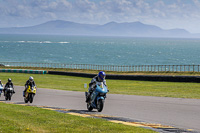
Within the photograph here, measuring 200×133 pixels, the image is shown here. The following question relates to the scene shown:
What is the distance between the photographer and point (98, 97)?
15766 millimetres

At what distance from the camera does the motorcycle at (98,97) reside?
1555cm

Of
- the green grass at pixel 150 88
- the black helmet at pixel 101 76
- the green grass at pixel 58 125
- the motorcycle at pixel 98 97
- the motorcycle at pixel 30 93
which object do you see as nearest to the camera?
the green grass at pixel 58 125

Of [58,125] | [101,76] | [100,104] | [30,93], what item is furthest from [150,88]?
[58,125]

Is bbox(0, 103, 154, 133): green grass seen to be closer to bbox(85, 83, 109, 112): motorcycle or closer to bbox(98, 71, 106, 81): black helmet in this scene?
bbox(85, 83, 109, 112): motorcycle

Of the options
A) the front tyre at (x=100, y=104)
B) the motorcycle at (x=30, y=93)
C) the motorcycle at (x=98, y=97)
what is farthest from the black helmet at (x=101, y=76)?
the motorcycle at (x=30, y=93)

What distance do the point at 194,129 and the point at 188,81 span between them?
29.1 meters

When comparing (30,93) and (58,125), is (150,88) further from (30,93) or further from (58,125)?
(58,125)

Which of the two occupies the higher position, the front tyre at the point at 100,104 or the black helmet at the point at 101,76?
the black helmet at the point at 101,76

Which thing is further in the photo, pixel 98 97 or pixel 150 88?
pixel 150 88

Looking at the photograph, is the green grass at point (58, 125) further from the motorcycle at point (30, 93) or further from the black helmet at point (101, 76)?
the motorcycle at point (30, 93)

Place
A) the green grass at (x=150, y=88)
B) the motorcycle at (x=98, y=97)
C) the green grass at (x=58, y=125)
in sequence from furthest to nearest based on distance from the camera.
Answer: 1. the green grass at (x=150, y=88)
2. the motorcycle at (x=98, y=97)
3. the green grass at (x=58, y=125)

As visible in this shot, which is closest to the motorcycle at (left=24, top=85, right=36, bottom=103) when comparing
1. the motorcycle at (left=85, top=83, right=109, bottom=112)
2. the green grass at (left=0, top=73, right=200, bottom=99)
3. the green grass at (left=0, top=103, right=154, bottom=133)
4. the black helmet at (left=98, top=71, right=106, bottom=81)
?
the motorcycle at (left=85, top=83, right=109, bottom=112)

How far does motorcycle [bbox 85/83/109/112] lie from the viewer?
1555 cm

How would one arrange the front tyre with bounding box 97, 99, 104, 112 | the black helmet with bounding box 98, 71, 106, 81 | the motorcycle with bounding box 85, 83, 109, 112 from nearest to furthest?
the black helmet with bounding box 98, 71, 106, 81
the motorcycle with bounding box 85, 83, 109, 112
the front tyre with bounding box 97, 99, 104, 112
